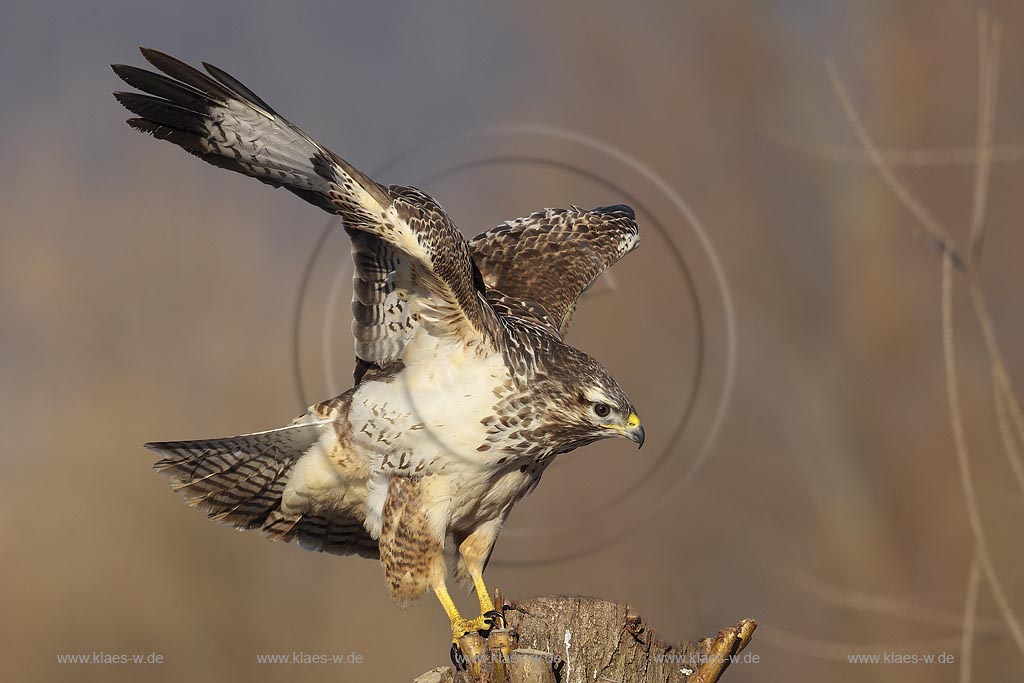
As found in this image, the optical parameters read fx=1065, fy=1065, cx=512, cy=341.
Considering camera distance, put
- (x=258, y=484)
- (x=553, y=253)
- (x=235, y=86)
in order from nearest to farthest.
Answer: (x=235, y=86), (x=258, y=484), (x=553, y=253)

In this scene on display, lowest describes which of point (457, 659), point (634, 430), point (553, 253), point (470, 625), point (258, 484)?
point (457, 659)

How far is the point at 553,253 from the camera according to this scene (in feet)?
20.4

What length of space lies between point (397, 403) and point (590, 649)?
4.62 feet

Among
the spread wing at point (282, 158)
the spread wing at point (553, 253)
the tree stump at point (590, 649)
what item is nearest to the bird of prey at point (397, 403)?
the spread wing at point (282, 158)

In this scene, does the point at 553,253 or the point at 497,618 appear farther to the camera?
the point at 553,253

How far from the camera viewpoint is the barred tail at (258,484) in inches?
211

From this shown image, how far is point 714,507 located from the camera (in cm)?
1051

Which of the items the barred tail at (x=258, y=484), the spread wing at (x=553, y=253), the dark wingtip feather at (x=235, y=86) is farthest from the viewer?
the spread wing at (x=553, y=253)

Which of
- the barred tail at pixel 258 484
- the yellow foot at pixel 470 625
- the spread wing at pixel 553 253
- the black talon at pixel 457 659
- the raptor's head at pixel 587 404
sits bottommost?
the black talon at pixel 457 659

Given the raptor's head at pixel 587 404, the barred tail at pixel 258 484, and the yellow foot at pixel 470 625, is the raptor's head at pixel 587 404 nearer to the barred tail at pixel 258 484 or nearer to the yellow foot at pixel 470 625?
the yellow foot at pixel 470 625

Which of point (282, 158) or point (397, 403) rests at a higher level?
point (282, 158)

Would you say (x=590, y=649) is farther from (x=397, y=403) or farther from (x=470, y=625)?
(x=397, y=403)

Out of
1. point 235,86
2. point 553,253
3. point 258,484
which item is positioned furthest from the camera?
point 553,253

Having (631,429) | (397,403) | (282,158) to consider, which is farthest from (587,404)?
(282,158)
